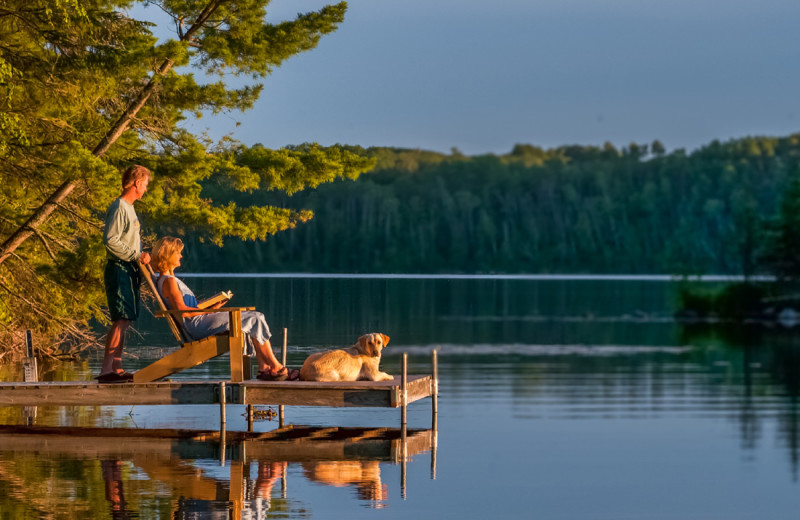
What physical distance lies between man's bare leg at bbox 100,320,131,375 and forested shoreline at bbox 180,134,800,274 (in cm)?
11404

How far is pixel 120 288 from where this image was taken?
40.0ft

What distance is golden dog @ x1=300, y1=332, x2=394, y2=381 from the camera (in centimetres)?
1296

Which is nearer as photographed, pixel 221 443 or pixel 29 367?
pixel 221 443

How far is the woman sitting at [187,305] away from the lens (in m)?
12.3

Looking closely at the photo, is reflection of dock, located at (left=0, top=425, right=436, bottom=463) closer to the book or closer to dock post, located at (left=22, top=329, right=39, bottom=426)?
dock post, located at (left=22, top=329, right=39, bottom=426)

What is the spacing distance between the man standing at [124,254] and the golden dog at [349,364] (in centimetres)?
192

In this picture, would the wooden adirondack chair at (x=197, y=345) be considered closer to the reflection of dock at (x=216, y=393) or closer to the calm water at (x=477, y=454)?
the reflection of dock at (x=216, y=393)

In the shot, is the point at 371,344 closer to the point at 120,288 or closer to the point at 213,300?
the point at 213,300

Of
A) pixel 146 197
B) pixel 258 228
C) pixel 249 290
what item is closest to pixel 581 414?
pixel 258 228

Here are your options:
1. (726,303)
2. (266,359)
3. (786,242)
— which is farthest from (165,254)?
(786,242)

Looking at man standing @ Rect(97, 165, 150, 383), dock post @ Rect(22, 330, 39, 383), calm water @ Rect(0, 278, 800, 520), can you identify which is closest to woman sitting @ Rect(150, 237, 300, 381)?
man standing @ Rect(97, 165, 150, 383)

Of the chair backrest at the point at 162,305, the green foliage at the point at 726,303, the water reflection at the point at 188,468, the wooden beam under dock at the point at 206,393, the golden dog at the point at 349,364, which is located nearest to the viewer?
the water reflection at the point at 188,468

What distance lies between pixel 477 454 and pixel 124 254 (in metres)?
4.80

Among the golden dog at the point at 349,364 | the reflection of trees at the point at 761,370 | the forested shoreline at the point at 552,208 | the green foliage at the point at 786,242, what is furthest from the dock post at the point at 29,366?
the forested shoreline at the point at 552,208
